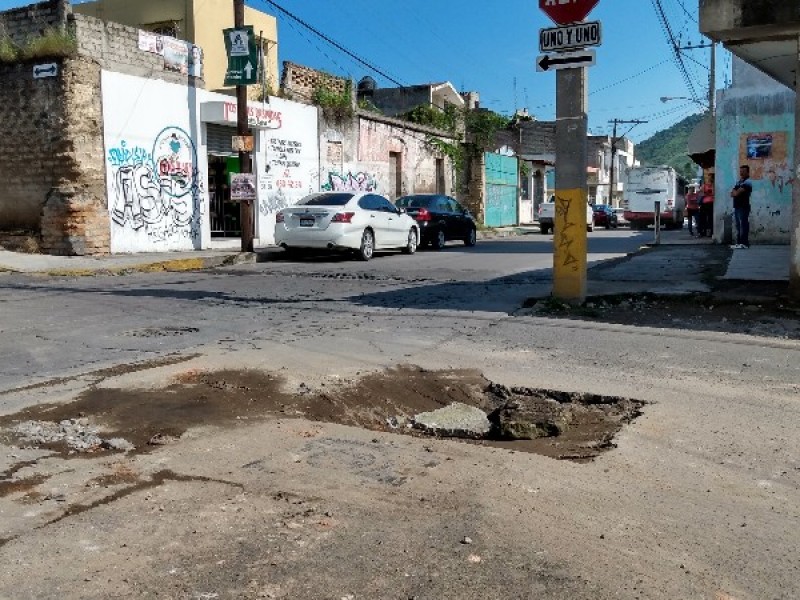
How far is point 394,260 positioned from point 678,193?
33298 mm

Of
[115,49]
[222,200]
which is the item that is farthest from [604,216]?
[115,49]

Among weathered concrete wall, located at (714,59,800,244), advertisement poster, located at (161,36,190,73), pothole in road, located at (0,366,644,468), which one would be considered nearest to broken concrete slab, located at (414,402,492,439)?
pothole in road, located at (0,366,644,468)

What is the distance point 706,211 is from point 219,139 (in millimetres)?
16097

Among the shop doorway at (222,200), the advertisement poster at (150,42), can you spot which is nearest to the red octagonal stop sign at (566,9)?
the advertisement poster at (150,42)

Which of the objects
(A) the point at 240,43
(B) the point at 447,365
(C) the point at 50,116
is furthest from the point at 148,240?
(B) the point at 447,365

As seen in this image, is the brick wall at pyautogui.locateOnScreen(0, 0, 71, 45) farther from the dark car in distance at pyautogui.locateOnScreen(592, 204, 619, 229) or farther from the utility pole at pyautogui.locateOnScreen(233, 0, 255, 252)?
the dark car in distance at pyautogui.locateOnScreen(592, 204, 619, 229)

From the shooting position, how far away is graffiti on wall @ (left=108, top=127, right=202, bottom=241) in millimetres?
17219

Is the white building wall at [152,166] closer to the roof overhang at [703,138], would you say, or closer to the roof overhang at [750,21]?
the roof overhang at [750,21]

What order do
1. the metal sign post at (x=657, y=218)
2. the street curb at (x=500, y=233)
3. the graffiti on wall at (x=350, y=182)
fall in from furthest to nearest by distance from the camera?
A: the street curb at (x=500, y=233), the graffiti on wall at (x=350, y=182), the metal sign post at (x=657, y=218)

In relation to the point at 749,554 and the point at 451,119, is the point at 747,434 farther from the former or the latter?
the point at 451,119

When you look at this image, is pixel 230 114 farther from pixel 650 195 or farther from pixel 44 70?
pixel 650 195

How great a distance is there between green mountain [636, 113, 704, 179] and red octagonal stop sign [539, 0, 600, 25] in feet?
333

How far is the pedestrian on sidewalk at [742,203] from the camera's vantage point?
1625cm

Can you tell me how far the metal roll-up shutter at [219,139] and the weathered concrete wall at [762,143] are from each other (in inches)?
509
